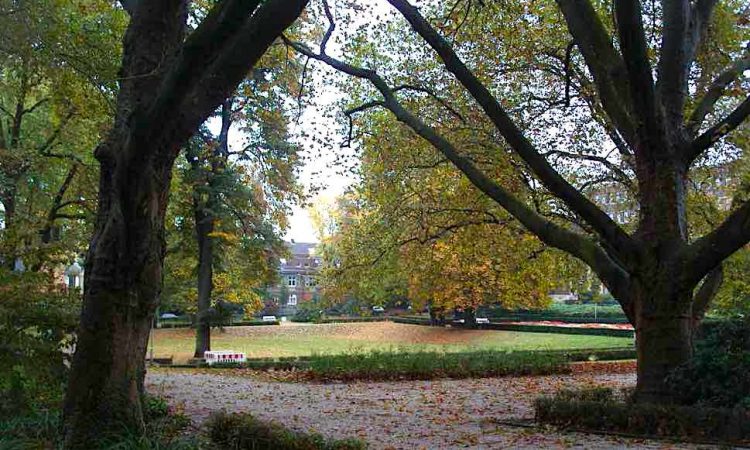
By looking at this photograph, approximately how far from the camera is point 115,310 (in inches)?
250

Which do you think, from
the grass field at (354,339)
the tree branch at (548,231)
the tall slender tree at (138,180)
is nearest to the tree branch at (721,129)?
the tree branch at (548,231)

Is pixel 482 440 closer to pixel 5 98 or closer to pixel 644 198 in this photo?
pixel 644 198

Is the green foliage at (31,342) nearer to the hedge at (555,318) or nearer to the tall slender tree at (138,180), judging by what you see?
the tall slender tree at (138,180)

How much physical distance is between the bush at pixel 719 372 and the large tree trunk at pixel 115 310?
6393 mm

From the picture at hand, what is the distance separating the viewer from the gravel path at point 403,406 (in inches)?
312

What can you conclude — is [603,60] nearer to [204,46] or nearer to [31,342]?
[204,46]

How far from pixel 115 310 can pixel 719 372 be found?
22.6 ft

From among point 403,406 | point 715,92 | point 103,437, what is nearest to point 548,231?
point 715,92

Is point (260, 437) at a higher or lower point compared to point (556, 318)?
lower

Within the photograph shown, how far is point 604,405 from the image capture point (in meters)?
8.44

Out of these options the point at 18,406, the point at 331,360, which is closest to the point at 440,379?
the point at 331,360

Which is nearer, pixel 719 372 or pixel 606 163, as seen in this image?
pixel 719 372

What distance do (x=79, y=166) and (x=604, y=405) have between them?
52.5ft

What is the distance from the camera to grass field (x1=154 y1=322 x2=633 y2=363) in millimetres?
29453
